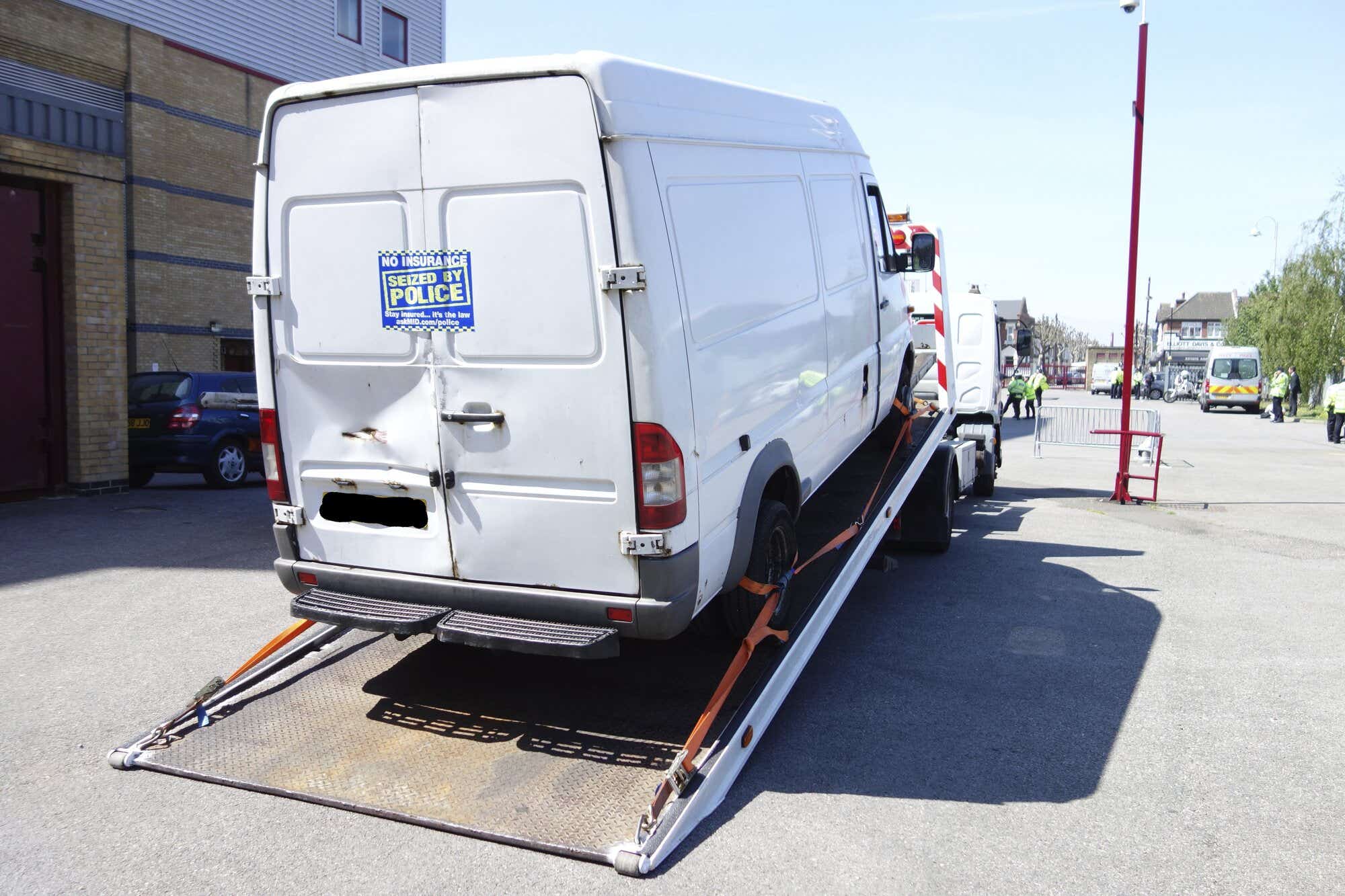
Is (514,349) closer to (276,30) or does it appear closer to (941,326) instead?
(941,326)

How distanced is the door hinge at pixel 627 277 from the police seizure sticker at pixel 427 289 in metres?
0.65

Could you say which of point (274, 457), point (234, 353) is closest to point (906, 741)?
point (274, 457)

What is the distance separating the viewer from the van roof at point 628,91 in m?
3.84

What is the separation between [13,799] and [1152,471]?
16260 mm

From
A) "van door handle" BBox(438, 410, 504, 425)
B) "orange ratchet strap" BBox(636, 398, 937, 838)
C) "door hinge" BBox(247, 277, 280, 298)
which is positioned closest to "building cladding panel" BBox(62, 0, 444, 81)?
"door hinge" BBox(247, 277, 280, 298)

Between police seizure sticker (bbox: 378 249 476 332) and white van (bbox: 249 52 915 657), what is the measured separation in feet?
0.04

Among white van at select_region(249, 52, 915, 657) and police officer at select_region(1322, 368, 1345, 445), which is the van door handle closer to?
white van at select_region(249, 52, 915, 657)

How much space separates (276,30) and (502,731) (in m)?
22.0

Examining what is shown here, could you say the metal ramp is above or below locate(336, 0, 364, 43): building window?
below

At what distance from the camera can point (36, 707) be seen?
5004mm

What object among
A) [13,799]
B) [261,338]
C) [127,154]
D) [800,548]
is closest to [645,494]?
[261,338]

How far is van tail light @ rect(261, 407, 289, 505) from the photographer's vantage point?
4.62 meters

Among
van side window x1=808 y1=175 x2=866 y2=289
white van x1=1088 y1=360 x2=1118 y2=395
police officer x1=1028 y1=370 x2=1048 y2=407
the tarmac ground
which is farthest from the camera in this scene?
white van x1=1088 y1=360 x2=1118 y2=395

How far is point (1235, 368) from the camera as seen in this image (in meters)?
39.3
